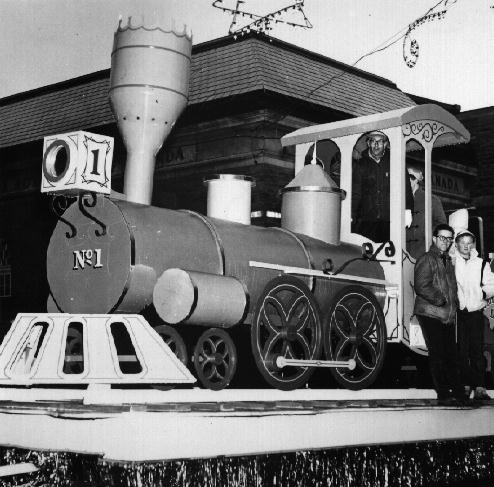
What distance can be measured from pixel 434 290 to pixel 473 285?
568mm

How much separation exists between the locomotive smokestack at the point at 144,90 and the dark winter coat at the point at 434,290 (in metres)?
2.00

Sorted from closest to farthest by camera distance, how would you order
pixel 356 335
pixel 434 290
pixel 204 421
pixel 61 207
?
pixel 204 421, pixel 61 207, pixel 356 335, pixel 434 290

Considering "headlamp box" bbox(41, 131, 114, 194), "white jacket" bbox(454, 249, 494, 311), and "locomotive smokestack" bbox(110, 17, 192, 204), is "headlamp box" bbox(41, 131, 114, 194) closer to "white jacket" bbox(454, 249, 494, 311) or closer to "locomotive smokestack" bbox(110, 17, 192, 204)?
"locomotive smokestack" bbox(110, 17, 192, 204)

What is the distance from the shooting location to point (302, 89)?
11570 mm

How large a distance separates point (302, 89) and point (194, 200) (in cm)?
246

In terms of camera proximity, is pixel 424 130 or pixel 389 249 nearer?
pixel 389 249

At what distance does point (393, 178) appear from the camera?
5852 mm

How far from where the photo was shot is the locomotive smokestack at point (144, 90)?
525cm

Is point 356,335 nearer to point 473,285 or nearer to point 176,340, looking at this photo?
point 473,285

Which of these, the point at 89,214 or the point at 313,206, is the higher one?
the point at 313,206

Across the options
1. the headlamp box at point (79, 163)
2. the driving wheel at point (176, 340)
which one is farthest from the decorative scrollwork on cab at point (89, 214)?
the driving wheel at point (176, 340)

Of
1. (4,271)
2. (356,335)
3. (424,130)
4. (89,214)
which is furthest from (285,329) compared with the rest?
(4,271)

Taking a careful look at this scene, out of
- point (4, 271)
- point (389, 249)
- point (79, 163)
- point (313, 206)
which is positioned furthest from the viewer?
point (4, 271)

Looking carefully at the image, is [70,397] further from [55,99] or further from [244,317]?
[55,99]
